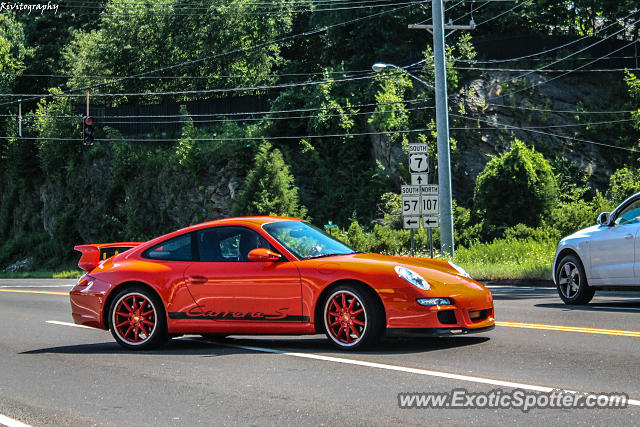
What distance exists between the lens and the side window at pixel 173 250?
10609mm

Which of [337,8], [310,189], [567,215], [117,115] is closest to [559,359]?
[567,215]

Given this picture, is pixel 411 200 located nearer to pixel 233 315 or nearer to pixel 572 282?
pixel 572 282

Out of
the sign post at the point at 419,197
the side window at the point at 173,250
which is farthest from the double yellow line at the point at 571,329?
the sign post at the point at 419,197

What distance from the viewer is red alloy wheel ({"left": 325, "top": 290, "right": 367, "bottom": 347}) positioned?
9414 millimetres

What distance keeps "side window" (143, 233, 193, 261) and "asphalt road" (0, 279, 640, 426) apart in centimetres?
105

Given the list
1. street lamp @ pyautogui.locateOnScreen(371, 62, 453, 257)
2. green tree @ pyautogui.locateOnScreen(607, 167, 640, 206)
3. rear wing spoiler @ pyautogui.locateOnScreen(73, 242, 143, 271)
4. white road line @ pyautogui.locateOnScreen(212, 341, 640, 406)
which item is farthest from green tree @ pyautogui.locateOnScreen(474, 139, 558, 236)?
white road line @ pyautogui.locateOnScreen(212, 341, 640, 406)

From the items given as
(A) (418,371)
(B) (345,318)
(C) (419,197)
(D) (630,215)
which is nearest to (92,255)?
(B) (345,318)

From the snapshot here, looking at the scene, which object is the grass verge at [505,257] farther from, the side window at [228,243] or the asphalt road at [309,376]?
the side window at [228,243]

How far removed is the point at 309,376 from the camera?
8180 millimetres

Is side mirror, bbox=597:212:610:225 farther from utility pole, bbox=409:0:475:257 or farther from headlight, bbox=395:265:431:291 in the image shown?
utility pole, bbox=409:0:475:257

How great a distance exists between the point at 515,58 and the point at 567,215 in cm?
1202

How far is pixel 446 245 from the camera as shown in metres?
27.0

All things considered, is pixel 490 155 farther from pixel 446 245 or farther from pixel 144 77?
pixel 144 77

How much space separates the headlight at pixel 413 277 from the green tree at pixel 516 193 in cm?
3016
